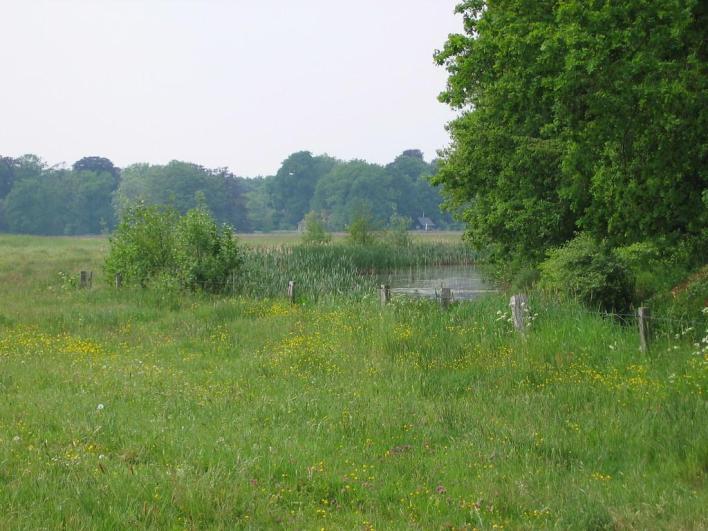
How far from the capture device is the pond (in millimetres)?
33903

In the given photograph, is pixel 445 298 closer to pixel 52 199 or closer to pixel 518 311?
pixel 518 311

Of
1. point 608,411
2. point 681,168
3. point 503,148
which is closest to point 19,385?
point 608,411

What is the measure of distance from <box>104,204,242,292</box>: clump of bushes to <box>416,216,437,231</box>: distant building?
378 feet

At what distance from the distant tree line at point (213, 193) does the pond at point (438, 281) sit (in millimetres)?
55347

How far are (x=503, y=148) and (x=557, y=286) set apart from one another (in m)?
5.65

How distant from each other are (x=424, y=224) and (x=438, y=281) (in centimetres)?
10127

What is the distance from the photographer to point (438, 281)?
135 ft

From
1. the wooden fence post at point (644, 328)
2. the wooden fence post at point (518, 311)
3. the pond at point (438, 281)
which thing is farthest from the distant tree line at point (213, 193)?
the wooden fence post at point (644, 328)

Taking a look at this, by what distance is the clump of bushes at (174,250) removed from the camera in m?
25.4

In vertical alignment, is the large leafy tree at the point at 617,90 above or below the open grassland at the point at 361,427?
above

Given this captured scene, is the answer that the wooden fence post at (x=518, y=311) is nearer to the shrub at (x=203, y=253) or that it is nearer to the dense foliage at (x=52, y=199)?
the shrub at (x=203, y=253)

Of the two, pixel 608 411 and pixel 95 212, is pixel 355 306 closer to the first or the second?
pixel 608 411

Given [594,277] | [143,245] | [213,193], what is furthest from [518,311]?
[213,193]

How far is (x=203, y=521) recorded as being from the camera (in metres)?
6.30
